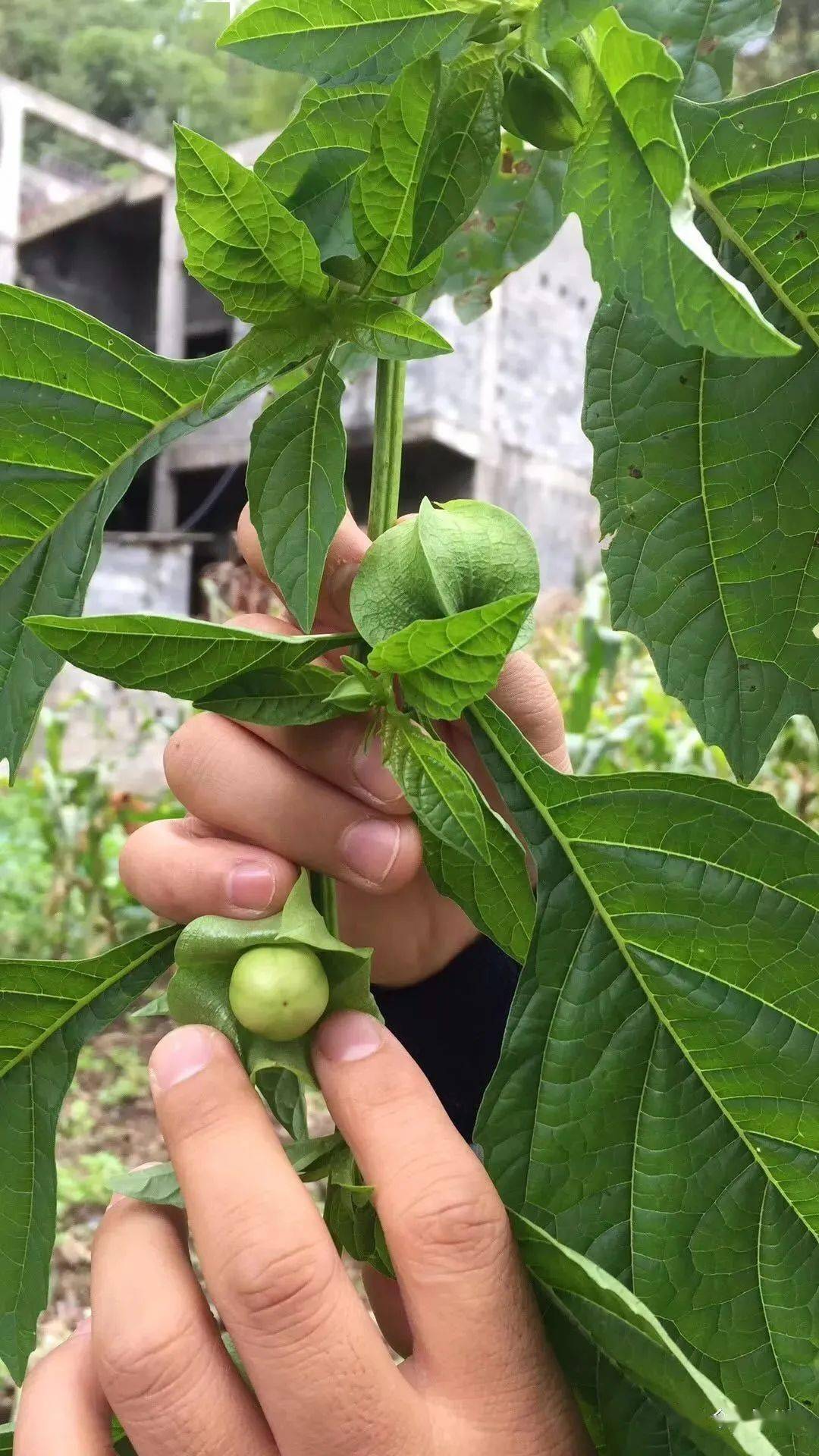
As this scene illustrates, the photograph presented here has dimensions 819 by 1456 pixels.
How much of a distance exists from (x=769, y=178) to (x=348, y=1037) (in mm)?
434

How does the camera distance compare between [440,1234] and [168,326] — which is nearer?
[440,1234]

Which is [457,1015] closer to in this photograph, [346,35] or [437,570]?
[437,570]

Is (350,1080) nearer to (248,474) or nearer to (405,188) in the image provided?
(248,474)

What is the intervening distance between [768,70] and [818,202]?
900 cm

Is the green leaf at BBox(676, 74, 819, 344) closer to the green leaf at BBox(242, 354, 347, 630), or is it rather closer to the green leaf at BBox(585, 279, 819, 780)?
the green leaf at BBox(585, 279, 819, 780)

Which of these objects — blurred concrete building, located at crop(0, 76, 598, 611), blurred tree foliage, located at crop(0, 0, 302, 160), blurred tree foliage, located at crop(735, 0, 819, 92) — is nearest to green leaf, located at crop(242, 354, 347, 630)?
blurred concrete building, located at crop(0, 76, 598, 611)

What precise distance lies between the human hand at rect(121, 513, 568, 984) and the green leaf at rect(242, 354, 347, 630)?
91 mm

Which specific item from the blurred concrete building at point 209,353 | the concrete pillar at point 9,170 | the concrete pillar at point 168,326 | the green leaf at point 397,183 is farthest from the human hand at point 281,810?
the concrete pillar at point 9,170

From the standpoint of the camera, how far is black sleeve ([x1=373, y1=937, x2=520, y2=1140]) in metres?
1.02

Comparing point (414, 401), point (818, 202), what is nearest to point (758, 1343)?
point (818, 202)

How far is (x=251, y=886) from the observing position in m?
0.66

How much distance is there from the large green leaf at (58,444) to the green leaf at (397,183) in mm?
Result: 160

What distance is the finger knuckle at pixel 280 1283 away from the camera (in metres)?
0.50

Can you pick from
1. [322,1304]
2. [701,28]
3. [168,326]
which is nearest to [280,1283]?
[322,1304]
